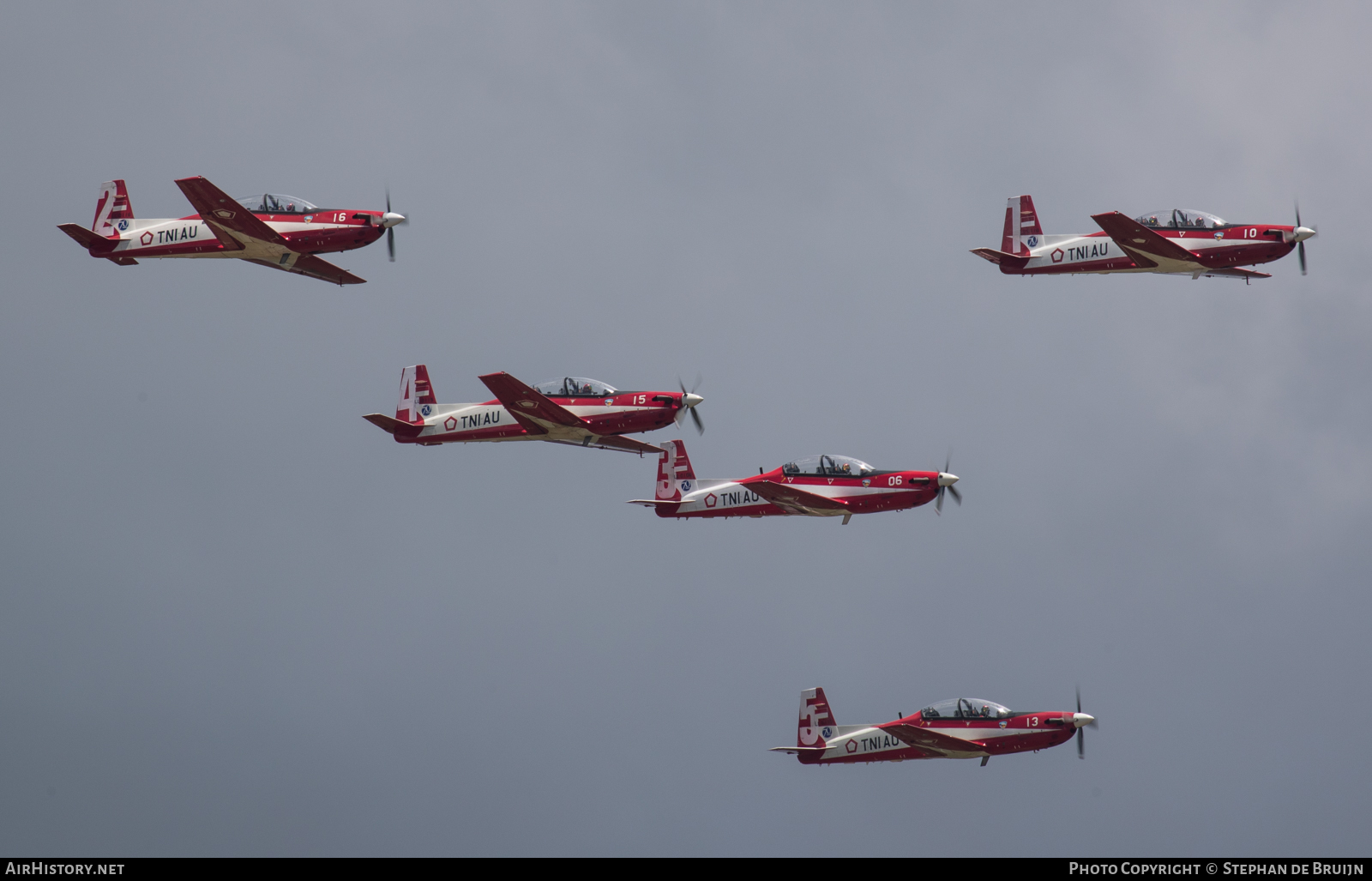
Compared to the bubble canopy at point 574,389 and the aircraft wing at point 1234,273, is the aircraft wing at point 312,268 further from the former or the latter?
the aircraft wing at point 1234,273

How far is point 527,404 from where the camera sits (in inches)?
2299

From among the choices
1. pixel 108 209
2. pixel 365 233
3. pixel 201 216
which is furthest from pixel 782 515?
pixel 108 209

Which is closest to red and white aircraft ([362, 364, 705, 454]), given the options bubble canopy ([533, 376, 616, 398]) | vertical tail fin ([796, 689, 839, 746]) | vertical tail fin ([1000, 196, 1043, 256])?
bubble canopy ([533, 376, 616, 398])

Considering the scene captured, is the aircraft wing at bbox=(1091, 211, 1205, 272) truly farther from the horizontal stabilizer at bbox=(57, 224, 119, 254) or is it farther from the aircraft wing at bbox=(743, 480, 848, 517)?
the horizontal stabilizer at bbox=(57, 224, 119, 254)

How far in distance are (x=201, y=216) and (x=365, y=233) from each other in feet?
17.8

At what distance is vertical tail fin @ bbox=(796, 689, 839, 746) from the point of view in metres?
63.4

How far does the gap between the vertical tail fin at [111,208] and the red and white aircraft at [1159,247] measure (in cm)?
3072

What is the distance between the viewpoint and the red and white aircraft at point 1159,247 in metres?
59.2

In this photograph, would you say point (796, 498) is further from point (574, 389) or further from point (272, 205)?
point (272, 205)

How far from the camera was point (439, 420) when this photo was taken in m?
61.5

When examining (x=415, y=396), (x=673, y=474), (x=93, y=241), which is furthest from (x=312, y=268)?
(x=673, y=474)
